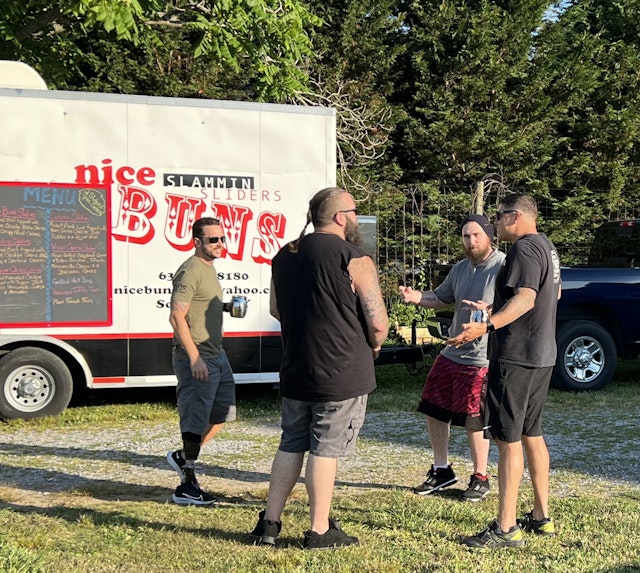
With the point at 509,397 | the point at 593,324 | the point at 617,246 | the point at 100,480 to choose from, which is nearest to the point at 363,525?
the point at 509,397

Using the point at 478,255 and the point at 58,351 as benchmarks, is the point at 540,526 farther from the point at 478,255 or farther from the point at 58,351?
the point at 58,351

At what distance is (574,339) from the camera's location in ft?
29.5

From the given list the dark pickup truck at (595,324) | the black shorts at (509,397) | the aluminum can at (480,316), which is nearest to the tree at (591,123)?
the dark pickup truck at (595,324)

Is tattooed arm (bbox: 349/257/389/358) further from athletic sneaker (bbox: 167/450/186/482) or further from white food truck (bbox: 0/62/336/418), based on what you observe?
white food truck (bbox: 0/62/336/418)

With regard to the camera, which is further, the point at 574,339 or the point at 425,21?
the point at 425,21

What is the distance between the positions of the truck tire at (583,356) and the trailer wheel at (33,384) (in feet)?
16.7

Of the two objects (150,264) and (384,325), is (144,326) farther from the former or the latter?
(384,325)

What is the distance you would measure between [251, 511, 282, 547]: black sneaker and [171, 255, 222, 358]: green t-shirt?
1.35 metres

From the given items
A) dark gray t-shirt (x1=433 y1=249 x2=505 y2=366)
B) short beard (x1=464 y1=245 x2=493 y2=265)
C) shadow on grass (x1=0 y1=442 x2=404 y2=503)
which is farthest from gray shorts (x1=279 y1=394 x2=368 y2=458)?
short beard (x1=464 y1=245 x2=493 y2=265)

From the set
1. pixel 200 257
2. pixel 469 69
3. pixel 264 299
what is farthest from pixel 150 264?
pixel 469 69

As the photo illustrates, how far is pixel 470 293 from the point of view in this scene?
17.6ft

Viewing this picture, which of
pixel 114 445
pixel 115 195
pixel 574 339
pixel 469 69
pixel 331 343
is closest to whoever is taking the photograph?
pixel 331 343

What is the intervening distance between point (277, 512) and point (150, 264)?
3.84 meters

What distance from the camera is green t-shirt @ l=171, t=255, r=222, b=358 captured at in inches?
202
